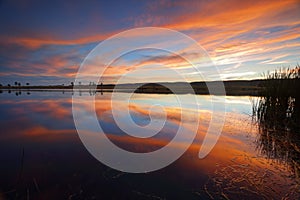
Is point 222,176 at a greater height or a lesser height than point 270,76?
lesser

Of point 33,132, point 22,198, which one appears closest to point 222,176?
point 22,198

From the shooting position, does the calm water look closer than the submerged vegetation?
Yes

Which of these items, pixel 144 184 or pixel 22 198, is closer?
pixel 22 198

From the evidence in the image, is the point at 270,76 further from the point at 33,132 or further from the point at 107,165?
the point at 33,132

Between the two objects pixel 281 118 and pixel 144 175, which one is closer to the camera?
pixel 144 175

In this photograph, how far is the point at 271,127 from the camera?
364 inches

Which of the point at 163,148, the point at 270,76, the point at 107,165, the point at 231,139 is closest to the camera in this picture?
the point at 107,165

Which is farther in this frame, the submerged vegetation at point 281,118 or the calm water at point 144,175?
the submerged vegetation at point 281,118

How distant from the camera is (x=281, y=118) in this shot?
33.4 ft

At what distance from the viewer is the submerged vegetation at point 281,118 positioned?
19.6 feet

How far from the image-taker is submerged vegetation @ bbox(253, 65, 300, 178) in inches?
235

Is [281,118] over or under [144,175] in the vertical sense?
over

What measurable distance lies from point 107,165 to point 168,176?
1.68 m

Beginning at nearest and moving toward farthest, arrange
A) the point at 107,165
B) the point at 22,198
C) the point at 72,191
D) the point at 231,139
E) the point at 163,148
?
the point at 22,198
the point at 72,191
the point at 107,165
the point at 163,148
the point at 231,139
